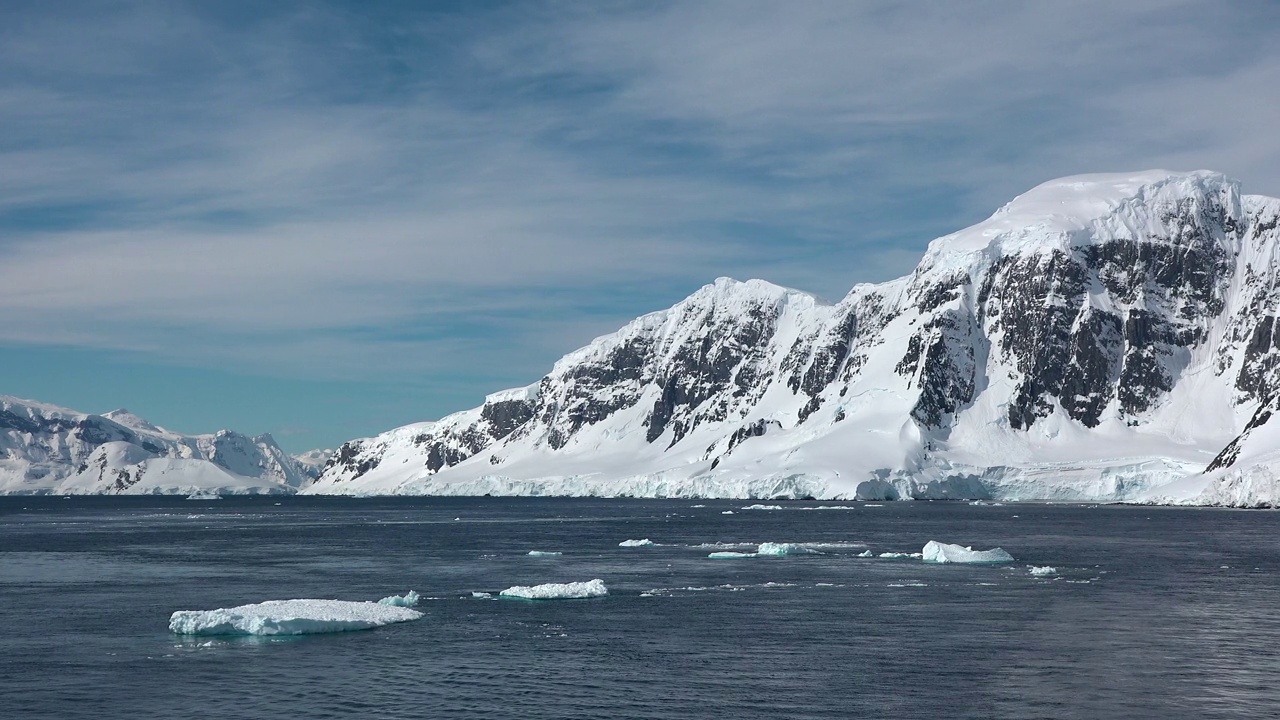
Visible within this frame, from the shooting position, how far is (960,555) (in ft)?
307

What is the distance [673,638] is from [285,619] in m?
17.7

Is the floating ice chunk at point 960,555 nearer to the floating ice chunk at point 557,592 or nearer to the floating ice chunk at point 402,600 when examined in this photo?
the floating ice chunk at point 557,592

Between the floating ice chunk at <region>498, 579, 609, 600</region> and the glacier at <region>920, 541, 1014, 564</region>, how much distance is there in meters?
31.7

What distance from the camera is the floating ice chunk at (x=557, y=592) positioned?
7131 cm

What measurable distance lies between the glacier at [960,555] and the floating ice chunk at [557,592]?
3168 cm

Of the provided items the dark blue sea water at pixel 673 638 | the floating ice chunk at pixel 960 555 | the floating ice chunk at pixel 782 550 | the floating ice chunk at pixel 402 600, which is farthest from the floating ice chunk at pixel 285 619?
the floating ice chunk at pixel 960 555

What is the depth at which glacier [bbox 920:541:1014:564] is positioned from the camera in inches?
3656

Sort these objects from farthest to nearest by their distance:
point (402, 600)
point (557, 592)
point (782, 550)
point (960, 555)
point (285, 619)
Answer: point (782, 550)
point (960, 555)
point (557, 592)
point (402, 600)
point (285, 619)

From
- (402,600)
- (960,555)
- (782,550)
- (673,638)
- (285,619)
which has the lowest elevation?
(960,555)

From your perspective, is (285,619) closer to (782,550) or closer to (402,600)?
(402,600)

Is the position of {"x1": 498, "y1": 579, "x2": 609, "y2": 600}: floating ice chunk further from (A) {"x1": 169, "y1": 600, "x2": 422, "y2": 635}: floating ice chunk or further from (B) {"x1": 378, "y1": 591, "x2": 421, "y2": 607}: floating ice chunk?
(A) {"x1": 169, "y1": 600, "x2": 422, "y2": 635}: floating ice chunk

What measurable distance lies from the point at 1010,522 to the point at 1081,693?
381 feet

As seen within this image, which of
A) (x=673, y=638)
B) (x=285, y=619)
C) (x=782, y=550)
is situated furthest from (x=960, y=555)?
(x=285, y=619)

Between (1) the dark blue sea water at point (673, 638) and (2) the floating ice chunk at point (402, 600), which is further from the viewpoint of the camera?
(2) the floating ice chunk at point (402, 600)
